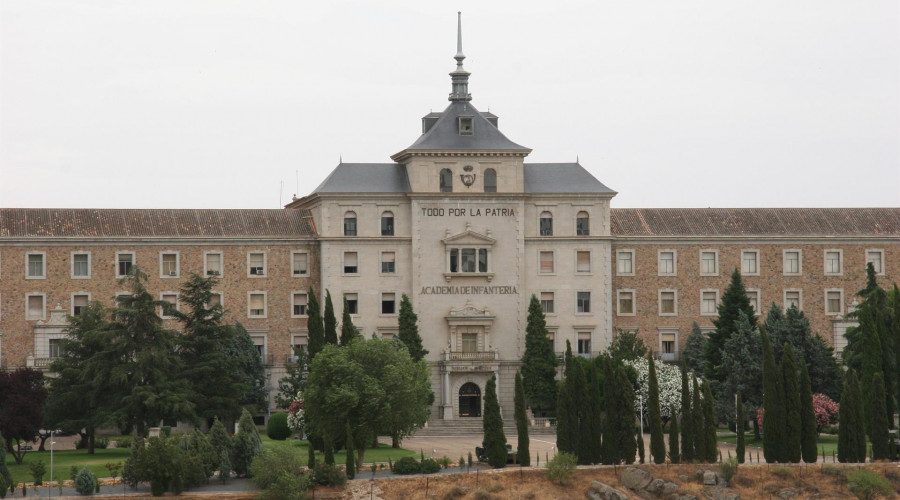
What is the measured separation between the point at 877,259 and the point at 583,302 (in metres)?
16.1

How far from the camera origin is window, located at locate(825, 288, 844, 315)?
96125mm

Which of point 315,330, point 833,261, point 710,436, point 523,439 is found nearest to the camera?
point 523,439

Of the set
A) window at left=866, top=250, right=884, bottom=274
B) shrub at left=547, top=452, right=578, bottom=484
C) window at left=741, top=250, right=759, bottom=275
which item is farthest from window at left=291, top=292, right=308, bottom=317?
window at left=866, top=250, right=884, bottom=274

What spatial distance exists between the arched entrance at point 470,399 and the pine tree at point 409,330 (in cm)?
273

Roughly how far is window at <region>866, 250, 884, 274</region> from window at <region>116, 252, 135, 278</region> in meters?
38.4

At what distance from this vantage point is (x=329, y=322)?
86.0 meters

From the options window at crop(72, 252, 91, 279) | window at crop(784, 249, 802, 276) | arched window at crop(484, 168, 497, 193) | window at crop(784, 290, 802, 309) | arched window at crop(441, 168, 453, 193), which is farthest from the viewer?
window at crop(784, 249, 802, 276)

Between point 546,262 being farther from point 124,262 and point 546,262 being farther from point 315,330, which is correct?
point 124,262

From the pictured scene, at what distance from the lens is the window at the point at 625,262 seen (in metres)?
95.1

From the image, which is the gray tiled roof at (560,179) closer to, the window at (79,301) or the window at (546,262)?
the window at (546,262)

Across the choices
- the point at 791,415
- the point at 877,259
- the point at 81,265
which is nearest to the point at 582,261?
the point at 877,259

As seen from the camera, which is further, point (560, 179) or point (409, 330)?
point (560, 179)

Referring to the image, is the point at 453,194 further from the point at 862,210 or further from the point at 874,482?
the point at 874,482

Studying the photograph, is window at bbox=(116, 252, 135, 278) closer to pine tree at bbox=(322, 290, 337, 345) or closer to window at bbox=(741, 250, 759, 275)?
pine tree at bbox=(322, 290, 337, 345)
